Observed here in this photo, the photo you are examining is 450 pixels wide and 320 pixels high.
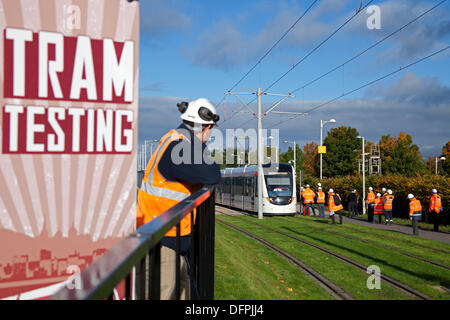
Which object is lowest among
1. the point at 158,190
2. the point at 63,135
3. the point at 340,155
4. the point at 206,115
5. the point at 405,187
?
the point at 405,187

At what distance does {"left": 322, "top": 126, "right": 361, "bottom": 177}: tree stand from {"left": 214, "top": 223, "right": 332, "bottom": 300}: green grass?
58488mm

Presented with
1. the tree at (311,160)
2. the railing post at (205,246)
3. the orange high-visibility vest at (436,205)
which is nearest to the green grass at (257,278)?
the railing post at (205,246)

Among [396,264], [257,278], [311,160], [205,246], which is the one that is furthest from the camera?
[311,160]

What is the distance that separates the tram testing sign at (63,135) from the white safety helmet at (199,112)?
111 centimetres

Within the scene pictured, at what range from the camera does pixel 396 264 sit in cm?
1067

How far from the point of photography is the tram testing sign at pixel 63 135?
219cm

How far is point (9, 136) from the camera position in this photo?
2.17 meters

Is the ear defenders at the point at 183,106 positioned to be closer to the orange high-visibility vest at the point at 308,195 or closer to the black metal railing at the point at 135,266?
the black metal railing at the point at 135,266

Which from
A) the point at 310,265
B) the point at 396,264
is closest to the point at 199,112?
the point at 310,265

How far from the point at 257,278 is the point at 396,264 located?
13.1 ft

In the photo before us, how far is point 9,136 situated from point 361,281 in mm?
7996

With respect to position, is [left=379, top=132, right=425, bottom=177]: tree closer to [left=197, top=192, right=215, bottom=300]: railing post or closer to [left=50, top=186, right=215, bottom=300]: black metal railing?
[left=197, top=192, right=215, bottom=300]: railing post

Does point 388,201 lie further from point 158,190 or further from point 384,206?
point 158,190
